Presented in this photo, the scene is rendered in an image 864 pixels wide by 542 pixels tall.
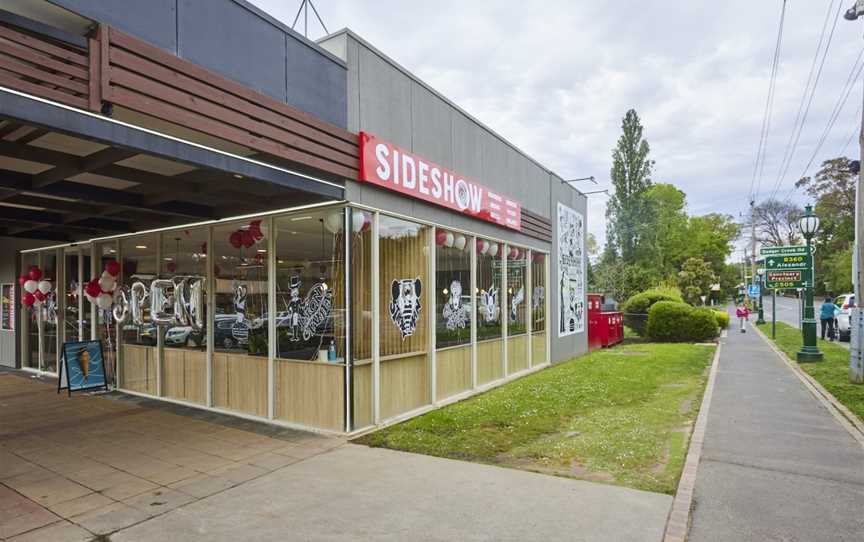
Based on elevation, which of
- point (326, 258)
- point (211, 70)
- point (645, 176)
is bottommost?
point (326, 258)

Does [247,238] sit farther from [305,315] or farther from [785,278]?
[785,278]

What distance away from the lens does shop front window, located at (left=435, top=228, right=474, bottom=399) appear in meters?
8.44

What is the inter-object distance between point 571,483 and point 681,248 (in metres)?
60.7

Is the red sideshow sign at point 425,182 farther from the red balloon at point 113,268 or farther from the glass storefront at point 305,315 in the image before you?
the red balloon at point 113,268

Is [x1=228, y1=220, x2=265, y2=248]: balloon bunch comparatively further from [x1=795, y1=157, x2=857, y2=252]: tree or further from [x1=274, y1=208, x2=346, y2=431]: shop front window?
[x1=795, y1=157, x2=857, y2=252]: tree

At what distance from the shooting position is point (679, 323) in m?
19.5

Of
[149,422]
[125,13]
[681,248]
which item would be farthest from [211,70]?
[681,248]

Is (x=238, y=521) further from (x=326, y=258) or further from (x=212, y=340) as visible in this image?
(x=212, y=340)

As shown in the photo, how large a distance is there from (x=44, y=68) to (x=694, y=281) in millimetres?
41066

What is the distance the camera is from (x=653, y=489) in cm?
462

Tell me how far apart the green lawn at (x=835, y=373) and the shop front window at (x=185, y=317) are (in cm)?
983

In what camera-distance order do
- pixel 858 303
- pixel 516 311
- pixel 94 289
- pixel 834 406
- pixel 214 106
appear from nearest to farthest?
pixel 214 106 < pixel 834 406 < pixel 94 289 < pixel 858 303 < pixel 516 311

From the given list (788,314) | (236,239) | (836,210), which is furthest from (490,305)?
(836,210)

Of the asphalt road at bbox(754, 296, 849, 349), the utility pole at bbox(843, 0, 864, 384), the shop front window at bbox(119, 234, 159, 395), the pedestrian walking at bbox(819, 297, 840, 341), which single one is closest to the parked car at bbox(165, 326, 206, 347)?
the shop front window at bbox(119, 234, 159, 395)
